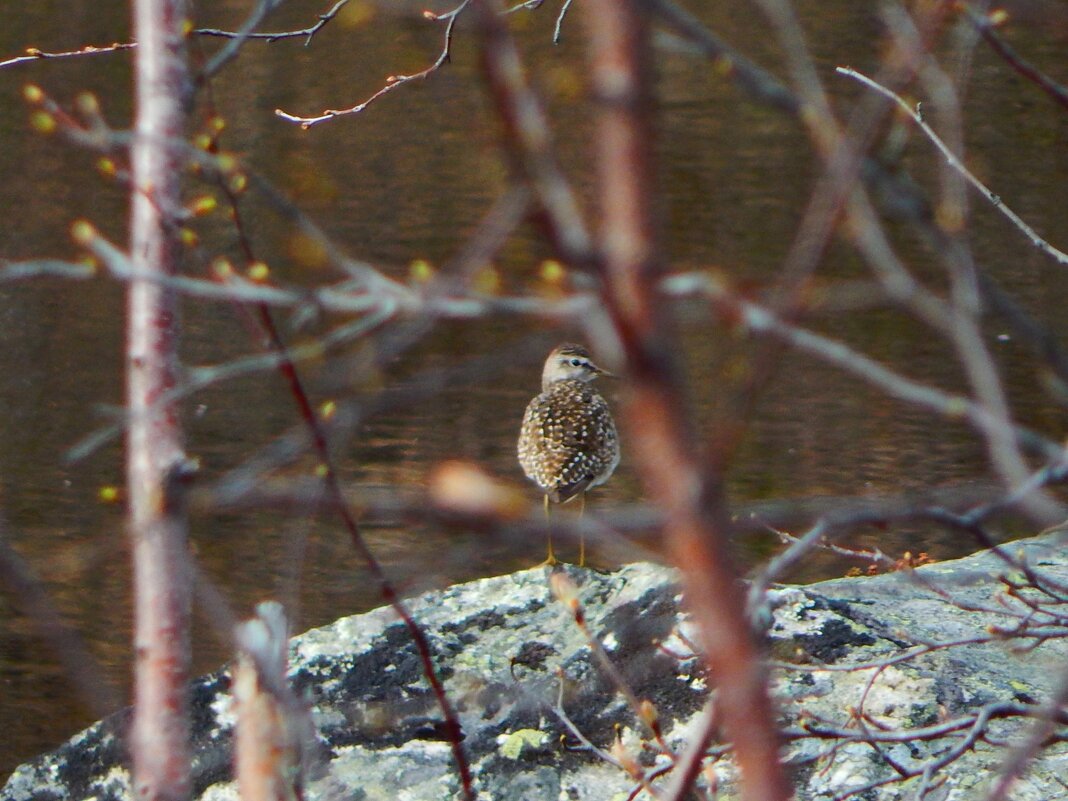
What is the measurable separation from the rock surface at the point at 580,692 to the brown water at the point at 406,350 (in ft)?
1.45

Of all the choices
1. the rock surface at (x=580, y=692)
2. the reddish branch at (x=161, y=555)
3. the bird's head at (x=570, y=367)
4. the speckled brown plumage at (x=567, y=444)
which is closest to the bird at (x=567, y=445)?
the speckled brown plumage at (x=567, y=444)

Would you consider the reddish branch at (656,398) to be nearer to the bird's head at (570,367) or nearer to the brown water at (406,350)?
the brown water at (406,350)

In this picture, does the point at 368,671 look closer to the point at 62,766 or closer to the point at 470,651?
the point at 470,651

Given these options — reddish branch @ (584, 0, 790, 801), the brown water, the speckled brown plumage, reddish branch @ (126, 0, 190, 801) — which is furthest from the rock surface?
reddish branch @ (584, 0, 790, 801)

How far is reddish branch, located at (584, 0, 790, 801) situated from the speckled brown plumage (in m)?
4.17

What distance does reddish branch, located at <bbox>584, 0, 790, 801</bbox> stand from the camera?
0.96 meters

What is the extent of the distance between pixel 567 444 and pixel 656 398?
168 inches

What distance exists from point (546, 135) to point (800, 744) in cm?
254

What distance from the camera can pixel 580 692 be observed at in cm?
375

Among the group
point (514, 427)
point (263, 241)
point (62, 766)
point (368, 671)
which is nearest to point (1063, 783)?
point (368, 671)

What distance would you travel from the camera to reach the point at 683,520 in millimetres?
1018

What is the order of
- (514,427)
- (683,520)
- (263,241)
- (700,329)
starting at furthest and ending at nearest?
(263,241)
(700,329)
(514,427)
(683,520)

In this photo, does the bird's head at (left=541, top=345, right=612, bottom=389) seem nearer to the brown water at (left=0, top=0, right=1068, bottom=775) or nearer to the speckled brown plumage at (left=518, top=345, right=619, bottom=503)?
the brown water at (left=0, top=0, right=1068, bottom=775)

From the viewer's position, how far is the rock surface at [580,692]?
339 cm
